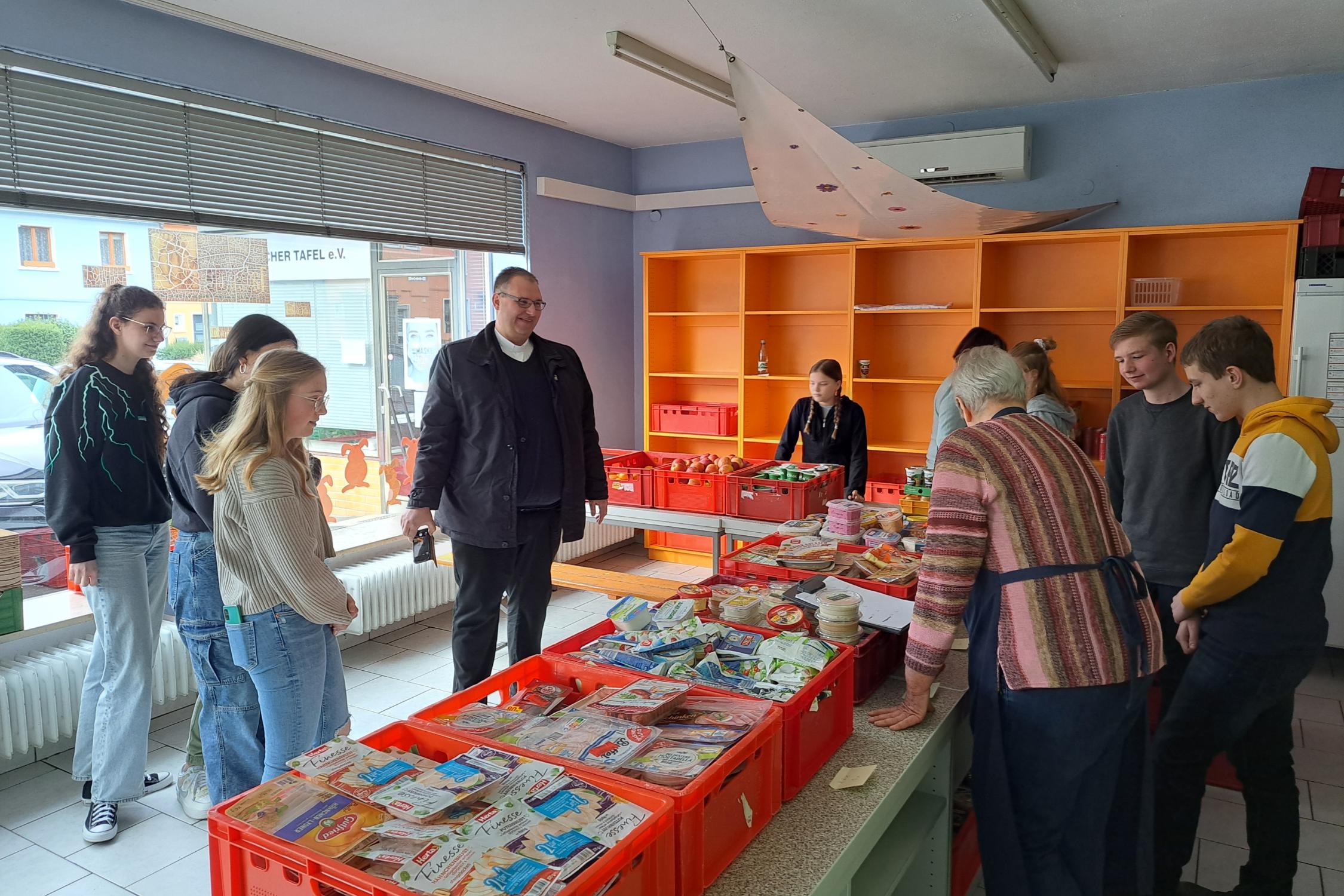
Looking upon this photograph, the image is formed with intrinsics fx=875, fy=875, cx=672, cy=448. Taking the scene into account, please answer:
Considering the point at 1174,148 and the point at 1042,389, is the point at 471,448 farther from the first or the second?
the point at 1174,148

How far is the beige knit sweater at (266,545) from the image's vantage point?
2191 mm

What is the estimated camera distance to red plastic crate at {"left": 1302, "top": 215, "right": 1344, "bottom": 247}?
14.1 ft

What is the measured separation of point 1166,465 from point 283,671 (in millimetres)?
2674

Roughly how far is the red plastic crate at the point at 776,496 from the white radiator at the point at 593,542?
2.12 metres

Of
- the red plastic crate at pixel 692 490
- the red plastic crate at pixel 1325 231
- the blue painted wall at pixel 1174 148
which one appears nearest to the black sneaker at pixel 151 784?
the red plastic crate at pixel 692 490

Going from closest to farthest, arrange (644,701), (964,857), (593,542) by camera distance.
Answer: (644,701) → (964,857) → (593,542)

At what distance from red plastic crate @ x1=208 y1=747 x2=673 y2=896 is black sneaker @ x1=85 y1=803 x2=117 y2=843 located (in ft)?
6.99

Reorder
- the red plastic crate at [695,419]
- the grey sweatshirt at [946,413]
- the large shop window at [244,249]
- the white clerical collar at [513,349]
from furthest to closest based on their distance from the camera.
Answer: the red plastic crate at [695,419] → the grey sweatshirt at [946,413] → the large shop window at [244,249] → the white clerical collar at [513,349]

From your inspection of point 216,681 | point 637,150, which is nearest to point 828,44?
point 637,150

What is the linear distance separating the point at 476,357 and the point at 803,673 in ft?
6.41

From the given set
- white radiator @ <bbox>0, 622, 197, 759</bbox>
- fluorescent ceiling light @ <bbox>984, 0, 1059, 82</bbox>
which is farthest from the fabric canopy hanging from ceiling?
white radiator @ <bbox>0, 622, 197, 759</bbox>

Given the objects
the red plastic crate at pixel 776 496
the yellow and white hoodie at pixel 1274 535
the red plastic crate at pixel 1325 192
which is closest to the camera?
the yellow and white hoodie at pixel 1274 535

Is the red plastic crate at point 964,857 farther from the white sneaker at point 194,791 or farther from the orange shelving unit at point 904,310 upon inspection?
the orange shelving unit at point 904,310

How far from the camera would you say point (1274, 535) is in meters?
2.18
